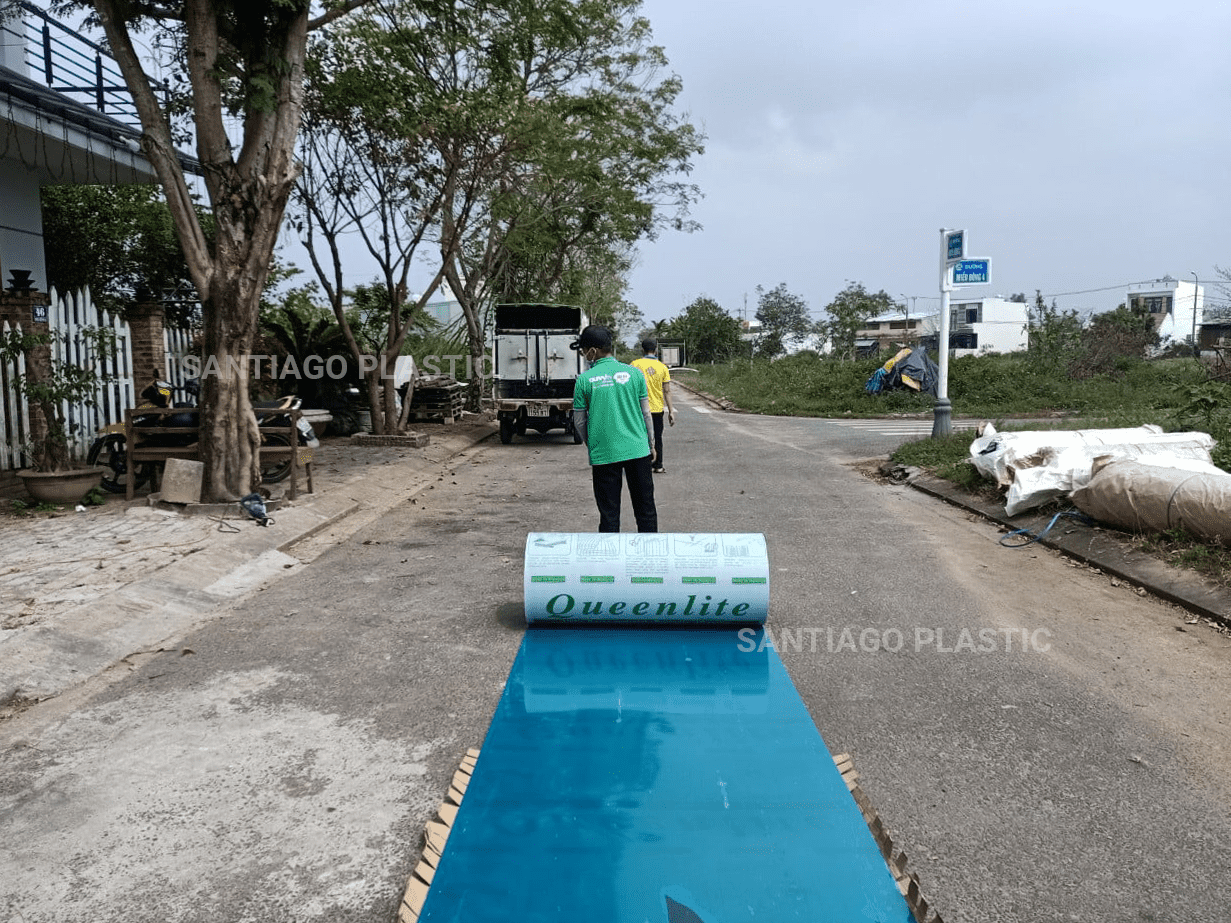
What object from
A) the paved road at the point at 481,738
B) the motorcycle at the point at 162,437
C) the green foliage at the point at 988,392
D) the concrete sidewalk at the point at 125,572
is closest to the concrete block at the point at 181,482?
the concrete sidewalk at the point at 125,572

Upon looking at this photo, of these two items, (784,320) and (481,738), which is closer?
(481,738)

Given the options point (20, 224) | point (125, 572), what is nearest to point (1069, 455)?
point (125, 572)

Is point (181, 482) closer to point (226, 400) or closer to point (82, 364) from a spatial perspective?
point (226, 400)

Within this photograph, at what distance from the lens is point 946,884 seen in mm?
2988

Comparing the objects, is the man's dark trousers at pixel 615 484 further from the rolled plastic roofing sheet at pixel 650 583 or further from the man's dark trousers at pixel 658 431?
the man's dark trousers at pixel 658 431

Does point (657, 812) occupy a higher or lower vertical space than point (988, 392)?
lower

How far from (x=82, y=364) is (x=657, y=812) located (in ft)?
33.8

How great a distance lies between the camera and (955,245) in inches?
571

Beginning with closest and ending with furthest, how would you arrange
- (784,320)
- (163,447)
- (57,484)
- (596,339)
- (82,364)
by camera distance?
(596,339) → (57,484) → (163,447) → (82,364) → (784,320)

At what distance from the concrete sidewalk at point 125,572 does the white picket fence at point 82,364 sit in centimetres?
167

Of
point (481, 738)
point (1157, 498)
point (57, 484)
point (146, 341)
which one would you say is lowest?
point (481, 738)

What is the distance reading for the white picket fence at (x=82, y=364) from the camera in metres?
10.3

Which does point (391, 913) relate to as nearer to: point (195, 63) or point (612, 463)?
point (612, 463)

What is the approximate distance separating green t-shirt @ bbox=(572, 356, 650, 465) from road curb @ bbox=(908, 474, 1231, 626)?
12.0 feet
